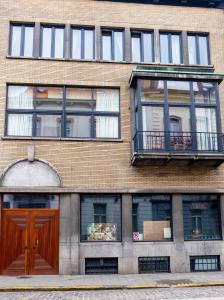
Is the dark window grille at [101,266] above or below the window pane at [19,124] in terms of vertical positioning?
below

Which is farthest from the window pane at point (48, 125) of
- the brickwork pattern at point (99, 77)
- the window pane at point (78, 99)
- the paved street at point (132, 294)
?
the paved street at point (132, 294)

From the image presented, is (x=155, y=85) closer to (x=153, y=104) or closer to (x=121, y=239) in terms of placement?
(x=153, y=104)

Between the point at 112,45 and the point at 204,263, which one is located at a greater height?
the point at 112,45

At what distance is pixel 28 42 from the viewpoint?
1730 cm

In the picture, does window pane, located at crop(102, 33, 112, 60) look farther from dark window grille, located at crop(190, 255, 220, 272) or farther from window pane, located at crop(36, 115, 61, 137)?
dark window grille, located at crop(190, 255, 220, 272)

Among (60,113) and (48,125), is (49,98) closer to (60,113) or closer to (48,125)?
(60,113)

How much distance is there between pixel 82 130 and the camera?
16625 millimetres

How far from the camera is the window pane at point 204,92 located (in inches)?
662

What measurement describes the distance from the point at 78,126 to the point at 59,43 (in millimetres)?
3822

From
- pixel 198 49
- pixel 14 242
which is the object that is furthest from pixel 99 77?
pixel 14 242

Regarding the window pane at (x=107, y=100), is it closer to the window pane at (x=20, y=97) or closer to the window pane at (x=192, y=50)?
the window pane at (x=20, y=97)

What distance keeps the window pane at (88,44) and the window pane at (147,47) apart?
7.56 ft

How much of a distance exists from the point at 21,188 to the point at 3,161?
128cm

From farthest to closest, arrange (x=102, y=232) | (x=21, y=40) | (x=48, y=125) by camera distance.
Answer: (x=21, y=40)
(x=48, y=125)
(x=102, y=232)
